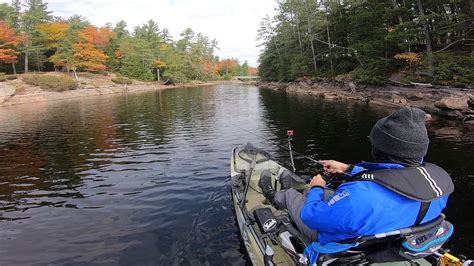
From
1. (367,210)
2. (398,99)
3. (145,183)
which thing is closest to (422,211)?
(367,210)

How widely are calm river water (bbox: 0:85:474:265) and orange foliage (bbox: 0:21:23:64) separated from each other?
43.9m

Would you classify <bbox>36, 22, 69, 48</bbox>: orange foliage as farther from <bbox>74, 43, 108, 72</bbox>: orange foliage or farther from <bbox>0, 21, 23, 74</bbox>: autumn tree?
<bbox>0, 21, 23, 74</bbox>: autumn tree

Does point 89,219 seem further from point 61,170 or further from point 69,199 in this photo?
point 61,170

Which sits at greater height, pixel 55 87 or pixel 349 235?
pixel 55 87

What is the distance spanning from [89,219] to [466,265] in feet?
27.3

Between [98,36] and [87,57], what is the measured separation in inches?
543

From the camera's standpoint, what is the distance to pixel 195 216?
345 inches

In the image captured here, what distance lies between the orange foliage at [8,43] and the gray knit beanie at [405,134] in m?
69.0

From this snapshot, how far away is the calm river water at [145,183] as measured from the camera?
7312 millimetres

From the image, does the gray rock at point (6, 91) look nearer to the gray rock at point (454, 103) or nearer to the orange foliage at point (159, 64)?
the orange foliage at point (159, 64)

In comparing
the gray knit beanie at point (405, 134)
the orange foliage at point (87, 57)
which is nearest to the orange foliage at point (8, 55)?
the orange foliage at point (87, 57)

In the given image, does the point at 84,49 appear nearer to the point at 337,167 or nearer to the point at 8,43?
the point at 8,43

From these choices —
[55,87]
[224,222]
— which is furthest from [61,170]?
[55,87]

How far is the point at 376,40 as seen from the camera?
3428 cm
